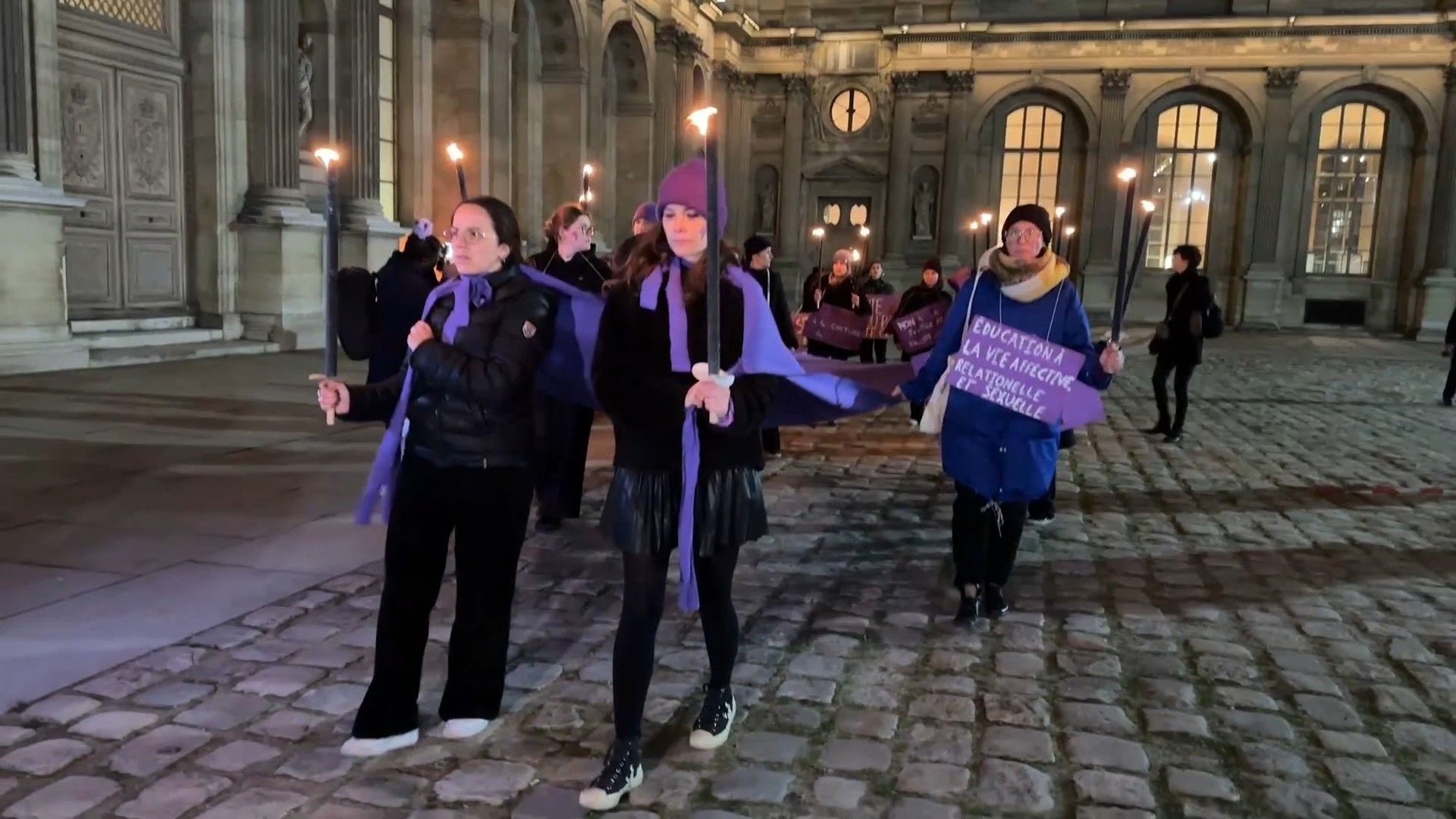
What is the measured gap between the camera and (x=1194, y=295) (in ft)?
33.7

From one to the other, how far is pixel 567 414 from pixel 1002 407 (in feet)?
7.55

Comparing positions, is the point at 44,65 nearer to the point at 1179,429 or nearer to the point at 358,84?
the point at 358,84

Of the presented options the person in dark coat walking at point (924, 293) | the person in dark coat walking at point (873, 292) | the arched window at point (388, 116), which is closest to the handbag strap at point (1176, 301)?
the person in dark coat walking at point (924, 293)

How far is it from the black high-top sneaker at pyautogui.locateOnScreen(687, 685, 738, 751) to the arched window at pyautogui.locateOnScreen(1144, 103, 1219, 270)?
1272 inches

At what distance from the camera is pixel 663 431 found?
3246 millimetres

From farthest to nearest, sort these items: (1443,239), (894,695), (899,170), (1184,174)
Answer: (899,170)
(1184,174)
(1443,239)
(894,695)

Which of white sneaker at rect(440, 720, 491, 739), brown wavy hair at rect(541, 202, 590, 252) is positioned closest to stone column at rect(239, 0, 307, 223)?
brown wavy hair at rect(541, 202, 590, 252)

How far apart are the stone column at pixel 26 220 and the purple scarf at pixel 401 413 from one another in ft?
30.4

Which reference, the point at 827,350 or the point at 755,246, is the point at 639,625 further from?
the point at 827,350

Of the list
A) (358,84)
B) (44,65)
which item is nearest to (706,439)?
(44,65)

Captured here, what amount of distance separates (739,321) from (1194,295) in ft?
27.2

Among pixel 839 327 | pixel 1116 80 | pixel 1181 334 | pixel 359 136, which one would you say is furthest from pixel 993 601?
pixel 1116 80

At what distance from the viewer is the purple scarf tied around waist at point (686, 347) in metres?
3.17

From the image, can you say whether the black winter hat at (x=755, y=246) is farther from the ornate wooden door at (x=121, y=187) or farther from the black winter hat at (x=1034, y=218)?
the ornate wooden door at (x=121, y=187)
